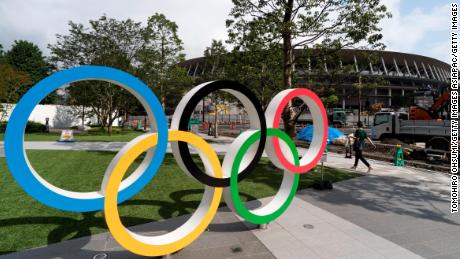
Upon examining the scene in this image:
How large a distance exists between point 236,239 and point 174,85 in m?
23.9

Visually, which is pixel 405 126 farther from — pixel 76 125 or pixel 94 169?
pixel 76 125

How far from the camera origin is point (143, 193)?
8.22 m

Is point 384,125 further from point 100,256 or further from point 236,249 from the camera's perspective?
point 100,256

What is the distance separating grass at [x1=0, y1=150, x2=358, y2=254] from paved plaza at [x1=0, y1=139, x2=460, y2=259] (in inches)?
19.3

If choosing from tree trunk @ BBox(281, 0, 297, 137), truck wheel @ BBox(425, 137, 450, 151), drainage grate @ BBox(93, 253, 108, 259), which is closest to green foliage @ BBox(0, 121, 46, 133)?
tree trunk @ BBox(281, 0, 297, 137)

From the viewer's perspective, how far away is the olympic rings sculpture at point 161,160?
3510mm

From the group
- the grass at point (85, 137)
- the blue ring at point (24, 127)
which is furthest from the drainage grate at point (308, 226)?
the grass at point (85, 137)

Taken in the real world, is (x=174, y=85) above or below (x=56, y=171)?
above

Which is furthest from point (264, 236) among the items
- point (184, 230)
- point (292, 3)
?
point (292, 3)

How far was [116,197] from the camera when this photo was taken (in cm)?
400

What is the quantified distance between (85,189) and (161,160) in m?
5.41

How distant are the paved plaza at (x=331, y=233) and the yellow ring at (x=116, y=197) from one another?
1.64ft

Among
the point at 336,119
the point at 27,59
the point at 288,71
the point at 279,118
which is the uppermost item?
the point at 27,59

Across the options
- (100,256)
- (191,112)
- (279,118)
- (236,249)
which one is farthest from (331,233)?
(100,256)
